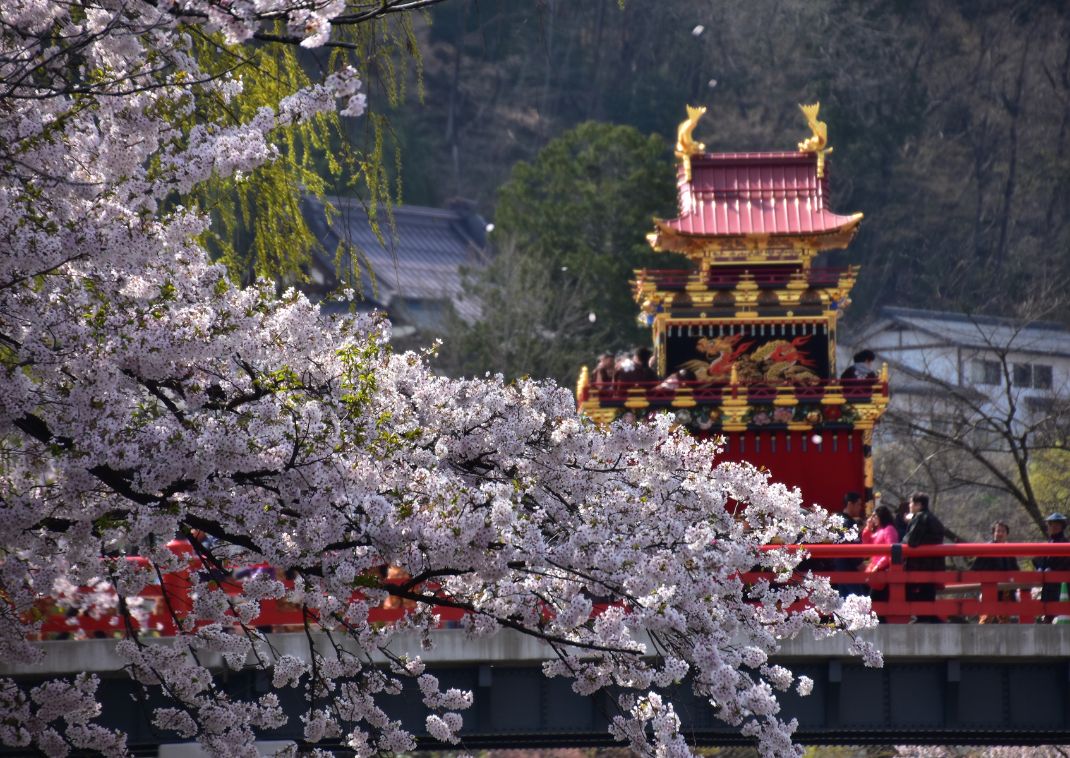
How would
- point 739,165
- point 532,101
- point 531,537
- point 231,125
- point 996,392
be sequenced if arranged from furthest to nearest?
1. point 532,101
2. point 996,392
3. point 739,165
4. point 231,125
5. point 531,537

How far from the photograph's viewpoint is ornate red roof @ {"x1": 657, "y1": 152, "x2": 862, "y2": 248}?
2359 centimetres

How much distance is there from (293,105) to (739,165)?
17.2 meters

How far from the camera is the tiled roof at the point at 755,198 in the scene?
930 inches

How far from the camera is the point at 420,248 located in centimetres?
A: 4650

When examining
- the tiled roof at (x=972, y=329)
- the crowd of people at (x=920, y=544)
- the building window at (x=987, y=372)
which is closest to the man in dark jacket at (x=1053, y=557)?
the crowd of people at (x=920, y=544)

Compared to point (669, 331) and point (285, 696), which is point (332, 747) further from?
point (669, 331)

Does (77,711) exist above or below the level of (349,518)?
below

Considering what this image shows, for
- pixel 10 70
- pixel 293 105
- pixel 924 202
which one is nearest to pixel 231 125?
pixel 293 105

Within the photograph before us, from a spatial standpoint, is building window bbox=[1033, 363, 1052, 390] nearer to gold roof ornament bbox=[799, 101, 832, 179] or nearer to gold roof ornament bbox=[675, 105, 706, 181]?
gold roof ornament bbox=[799, 101, 832, 179]

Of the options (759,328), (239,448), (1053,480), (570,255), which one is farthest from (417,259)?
(239,448)

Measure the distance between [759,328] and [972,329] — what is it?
1760 centimetres

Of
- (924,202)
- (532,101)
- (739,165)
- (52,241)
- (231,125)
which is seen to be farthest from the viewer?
(532,101)

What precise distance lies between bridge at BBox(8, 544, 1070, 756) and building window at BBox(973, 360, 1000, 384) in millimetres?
21257

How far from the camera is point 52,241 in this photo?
7.36 meters
